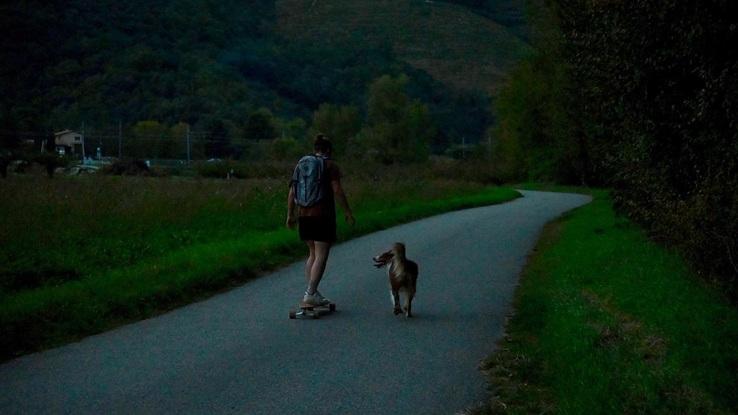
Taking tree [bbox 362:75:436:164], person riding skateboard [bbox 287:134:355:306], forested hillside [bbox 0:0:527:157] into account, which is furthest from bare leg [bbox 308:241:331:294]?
tree [bbox 362:75:436:164]

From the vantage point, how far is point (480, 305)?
36.4 feet

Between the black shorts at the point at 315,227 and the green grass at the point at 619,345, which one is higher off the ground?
the black shorts at the point at 315,227

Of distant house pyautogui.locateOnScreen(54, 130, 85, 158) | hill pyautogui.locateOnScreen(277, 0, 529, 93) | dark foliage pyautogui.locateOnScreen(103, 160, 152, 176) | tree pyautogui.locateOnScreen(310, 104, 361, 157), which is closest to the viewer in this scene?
dark foliage pyautogui.locateOnScreen(103, 160, 152, 176)

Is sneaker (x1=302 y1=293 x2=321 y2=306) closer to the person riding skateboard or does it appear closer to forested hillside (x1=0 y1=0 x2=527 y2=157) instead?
the person riding skateboard

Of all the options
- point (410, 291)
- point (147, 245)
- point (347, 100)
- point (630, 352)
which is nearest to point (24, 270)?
point (147, 245)

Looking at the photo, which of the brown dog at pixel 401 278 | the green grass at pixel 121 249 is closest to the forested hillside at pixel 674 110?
the brown dog at pixel 401 278

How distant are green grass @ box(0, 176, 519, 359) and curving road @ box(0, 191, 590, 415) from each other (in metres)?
0.63

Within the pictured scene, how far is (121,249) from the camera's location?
51.2ft

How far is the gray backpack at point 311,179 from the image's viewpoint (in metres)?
10.5

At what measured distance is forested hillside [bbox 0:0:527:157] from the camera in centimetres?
7994

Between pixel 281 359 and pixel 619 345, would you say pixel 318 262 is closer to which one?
pixel 281 359

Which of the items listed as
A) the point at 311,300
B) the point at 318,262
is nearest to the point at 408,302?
the point at 311,300

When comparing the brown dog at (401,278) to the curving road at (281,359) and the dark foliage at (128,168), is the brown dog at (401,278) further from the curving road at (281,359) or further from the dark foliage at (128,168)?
the dark foliage at (128,168)

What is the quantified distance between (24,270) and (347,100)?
127461mm
